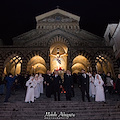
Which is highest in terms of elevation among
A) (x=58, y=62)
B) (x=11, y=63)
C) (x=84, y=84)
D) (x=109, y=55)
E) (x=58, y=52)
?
(x=58, y=52)

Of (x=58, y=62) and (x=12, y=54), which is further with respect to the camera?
(x=58, y=62)

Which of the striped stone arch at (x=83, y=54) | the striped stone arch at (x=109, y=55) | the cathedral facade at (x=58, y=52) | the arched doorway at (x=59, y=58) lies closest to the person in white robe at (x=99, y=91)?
the cathedral facade at (x=58, y=52)

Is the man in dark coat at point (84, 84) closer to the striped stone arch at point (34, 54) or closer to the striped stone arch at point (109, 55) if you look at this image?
the striped stone arch at point (34, 54)

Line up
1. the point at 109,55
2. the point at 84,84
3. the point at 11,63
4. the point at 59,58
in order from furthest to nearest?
the point at 59,58, the point at 11,63, the point at 109,55, the point at 84,84

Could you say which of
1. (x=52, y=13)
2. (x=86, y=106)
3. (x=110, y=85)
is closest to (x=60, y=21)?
(x=52, y=13)

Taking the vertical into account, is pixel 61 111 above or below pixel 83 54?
below

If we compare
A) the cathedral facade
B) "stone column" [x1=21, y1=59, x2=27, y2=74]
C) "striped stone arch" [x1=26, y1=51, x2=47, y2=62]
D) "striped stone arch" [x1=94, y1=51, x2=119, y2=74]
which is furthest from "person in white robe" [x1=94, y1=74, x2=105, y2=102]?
"stone column" [x1=21, y1=59, x2=27, y2=74]

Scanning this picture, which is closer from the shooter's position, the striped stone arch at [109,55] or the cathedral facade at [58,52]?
the cathedral facade at [58,52]

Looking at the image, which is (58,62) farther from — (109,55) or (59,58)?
(109,55)

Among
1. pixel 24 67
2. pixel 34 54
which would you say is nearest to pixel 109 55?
pixel 34 54

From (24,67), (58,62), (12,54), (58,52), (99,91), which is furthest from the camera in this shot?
(58,52)

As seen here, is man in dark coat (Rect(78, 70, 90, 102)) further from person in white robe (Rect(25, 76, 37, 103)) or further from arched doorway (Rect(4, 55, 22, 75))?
arched doorway (Rect(4, 55, 22, 75))

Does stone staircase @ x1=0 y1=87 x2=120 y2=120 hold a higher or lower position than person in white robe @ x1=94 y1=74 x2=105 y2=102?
lower

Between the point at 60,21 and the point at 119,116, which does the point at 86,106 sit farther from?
the point at 60,21
